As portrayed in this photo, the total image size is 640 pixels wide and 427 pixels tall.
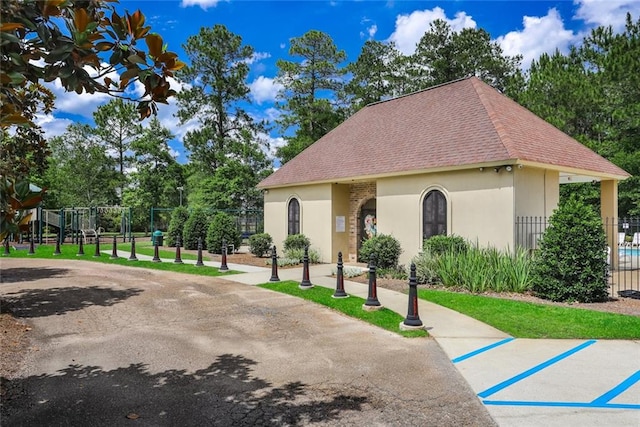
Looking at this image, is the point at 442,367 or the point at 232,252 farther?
the point at 232,252

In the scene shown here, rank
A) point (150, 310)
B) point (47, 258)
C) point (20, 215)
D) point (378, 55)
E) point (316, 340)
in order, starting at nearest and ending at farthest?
1. point (20, 215)
2. point (316, 340)
3. point (150, 310)
4. point (47, 258)
5. point (378, 55)

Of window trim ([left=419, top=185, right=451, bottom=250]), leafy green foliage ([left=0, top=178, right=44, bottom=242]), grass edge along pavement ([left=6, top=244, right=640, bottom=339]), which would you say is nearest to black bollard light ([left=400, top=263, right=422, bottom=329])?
grass edge along pavement ([left=6, top=244, right=640, bottom=339])

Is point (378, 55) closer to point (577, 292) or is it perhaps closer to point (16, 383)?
point (577, 292)

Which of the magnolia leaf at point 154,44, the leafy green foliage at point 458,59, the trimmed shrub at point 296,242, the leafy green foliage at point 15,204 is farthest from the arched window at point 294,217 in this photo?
the leafy green foliage at point 458,59

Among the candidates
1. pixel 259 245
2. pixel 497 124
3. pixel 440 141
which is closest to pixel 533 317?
pixel 497 124

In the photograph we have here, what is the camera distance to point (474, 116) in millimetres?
15766

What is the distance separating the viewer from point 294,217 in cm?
2058

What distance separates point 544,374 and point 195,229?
21.3m

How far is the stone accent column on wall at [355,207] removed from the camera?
18.5m

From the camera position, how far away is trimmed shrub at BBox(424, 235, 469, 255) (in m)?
13.2

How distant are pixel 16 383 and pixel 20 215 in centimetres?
356

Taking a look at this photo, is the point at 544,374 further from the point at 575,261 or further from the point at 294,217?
the point at 294,217

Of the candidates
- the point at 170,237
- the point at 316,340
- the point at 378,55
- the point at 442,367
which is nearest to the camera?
the point at 442,367

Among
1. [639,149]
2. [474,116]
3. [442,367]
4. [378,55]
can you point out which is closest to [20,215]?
[442,367]
